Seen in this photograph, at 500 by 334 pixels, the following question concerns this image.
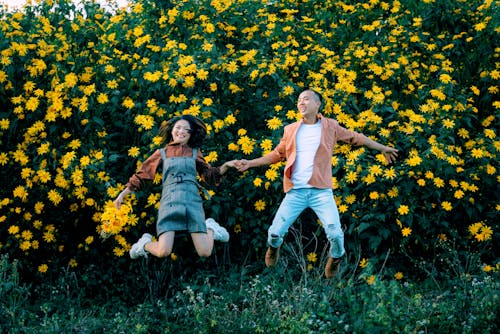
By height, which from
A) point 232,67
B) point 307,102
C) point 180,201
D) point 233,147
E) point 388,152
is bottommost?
point 180,201

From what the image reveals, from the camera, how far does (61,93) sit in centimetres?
570

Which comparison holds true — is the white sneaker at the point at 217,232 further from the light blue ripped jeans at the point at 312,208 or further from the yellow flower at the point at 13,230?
the yellow flower at the point at 13,230

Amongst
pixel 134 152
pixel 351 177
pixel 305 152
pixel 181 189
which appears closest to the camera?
pixel 181 189

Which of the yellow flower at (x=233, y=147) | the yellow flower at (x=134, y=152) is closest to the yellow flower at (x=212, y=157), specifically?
the yellow flower at (x=233, y=147)

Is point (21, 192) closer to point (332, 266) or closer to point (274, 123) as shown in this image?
point (274, 123)

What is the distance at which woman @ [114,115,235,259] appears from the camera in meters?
4.50

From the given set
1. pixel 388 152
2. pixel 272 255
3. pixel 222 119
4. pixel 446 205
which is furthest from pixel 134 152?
pixel 446 205

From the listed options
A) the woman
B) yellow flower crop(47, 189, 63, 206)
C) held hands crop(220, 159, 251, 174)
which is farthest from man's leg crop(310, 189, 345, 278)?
yellow flower crop(47, 189, 63, 206)

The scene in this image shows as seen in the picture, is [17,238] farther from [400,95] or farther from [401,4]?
[401,4]

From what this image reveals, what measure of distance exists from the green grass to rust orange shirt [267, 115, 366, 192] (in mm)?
705

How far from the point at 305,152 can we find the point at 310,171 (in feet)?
0.50

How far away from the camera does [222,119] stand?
580 centimetres

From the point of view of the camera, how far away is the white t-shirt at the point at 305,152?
455 cm

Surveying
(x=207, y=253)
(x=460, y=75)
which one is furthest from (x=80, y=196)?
(x=460, y=75)
